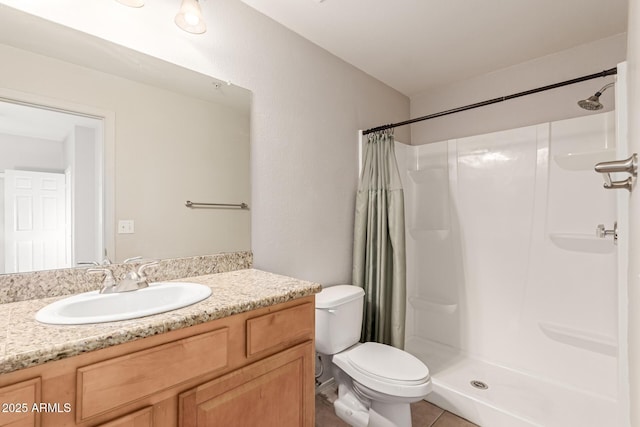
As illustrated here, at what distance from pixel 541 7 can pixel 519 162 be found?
94cm

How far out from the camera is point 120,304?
1086 mm

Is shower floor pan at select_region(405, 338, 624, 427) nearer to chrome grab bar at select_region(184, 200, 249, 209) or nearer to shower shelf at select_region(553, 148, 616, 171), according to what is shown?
shower shelf at select_region(553, 148, 616, 171)

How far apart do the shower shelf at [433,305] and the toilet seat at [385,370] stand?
934mm

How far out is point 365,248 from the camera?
2154mm

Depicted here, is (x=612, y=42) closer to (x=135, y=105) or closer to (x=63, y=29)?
(x=135, y=105)

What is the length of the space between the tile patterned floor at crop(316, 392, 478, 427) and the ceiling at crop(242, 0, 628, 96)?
2315 mm

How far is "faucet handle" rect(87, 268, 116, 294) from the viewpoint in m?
1.09

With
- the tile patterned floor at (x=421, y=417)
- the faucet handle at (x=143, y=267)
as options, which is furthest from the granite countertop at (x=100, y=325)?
the tile patterned floor at (x=421, y=417)

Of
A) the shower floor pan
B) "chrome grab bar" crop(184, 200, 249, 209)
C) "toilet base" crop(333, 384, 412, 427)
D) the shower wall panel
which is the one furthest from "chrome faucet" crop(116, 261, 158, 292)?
the shower wall panel

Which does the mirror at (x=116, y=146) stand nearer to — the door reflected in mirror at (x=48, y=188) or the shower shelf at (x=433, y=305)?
the door reflected in mirror at (x=48, y=188)

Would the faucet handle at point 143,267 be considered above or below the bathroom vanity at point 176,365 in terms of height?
above

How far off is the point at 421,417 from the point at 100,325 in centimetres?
176

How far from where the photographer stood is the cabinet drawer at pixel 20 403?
0.61m

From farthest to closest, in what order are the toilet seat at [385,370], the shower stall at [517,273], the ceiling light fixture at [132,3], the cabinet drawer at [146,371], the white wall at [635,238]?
the shower stall at [517,273]
the toilet seat at [385,370]
the ceiling light fixture at [132,3]
the cabinet drawer at [146,371]
the white wall at [635,238]
